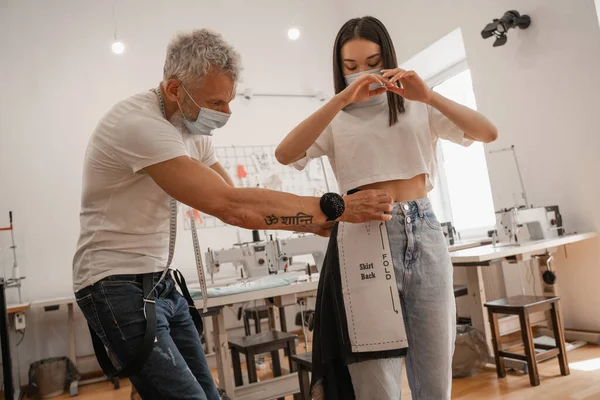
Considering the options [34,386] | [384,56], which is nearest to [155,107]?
[384,56]

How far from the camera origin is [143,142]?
1210mm

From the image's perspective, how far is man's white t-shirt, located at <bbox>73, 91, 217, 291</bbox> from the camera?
1.22 metres

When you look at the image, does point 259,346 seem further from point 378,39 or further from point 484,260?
point 378,39

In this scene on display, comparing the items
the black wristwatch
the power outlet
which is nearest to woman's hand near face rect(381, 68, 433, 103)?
the black wristwatch

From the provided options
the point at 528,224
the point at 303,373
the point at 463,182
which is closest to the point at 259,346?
the point at 303,373

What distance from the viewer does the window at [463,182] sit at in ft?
18.4

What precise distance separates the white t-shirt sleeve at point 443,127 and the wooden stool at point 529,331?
198cm

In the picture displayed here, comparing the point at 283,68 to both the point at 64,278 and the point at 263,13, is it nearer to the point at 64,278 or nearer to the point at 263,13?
the point at 263,13

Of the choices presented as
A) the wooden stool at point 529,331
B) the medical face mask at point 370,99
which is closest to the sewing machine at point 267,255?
the wooden stool at point 529,331

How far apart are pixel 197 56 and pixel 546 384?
2.93m

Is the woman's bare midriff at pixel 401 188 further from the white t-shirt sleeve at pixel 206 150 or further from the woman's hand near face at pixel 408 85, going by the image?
the white t-shirt sleeve at pixel 206 150

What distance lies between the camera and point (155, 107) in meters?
1.34

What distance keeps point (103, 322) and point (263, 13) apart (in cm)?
588

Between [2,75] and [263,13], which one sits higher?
[263,13]
